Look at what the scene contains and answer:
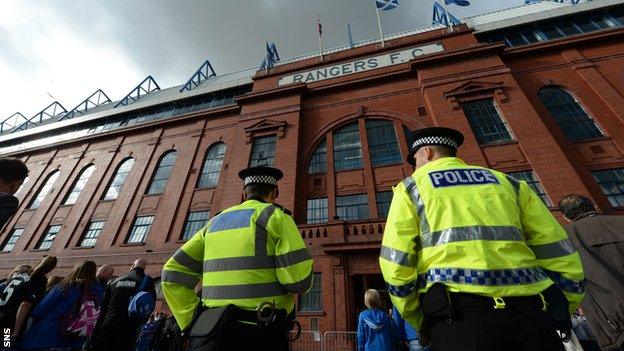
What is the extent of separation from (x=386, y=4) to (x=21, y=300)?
19793mm

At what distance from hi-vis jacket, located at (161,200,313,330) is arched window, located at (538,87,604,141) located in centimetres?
1560

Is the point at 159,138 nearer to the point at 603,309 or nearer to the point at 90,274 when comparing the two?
the point at 90,274

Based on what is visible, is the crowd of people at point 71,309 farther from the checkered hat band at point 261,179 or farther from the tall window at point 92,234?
the tall window at point 92,234

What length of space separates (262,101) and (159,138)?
26.9 ft

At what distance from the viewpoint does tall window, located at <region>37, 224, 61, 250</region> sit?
52.6 feet

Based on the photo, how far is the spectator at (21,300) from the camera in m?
3.12

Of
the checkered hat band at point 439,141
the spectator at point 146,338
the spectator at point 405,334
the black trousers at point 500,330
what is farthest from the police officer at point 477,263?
the spectator at point 146,338

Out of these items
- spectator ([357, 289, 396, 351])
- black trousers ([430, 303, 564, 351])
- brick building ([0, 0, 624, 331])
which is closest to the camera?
black trousers ([430, 303, 564, 351])

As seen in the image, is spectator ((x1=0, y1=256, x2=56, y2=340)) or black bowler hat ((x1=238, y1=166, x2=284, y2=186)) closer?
black bowler hat ((x1=238, y1=166, x2=284, y2=186))

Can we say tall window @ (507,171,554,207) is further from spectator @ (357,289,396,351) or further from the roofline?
the roofline

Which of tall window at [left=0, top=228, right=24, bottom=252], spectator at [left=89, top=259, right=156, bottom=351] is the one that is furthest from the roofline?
tall window at [left=0, top=228, right=24, bottom=252]

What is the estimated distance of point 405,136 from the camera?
1355cm

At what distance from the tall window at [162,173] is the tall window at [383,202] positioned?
12.8 meters

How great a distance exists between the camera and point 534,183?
10805 millimetres
